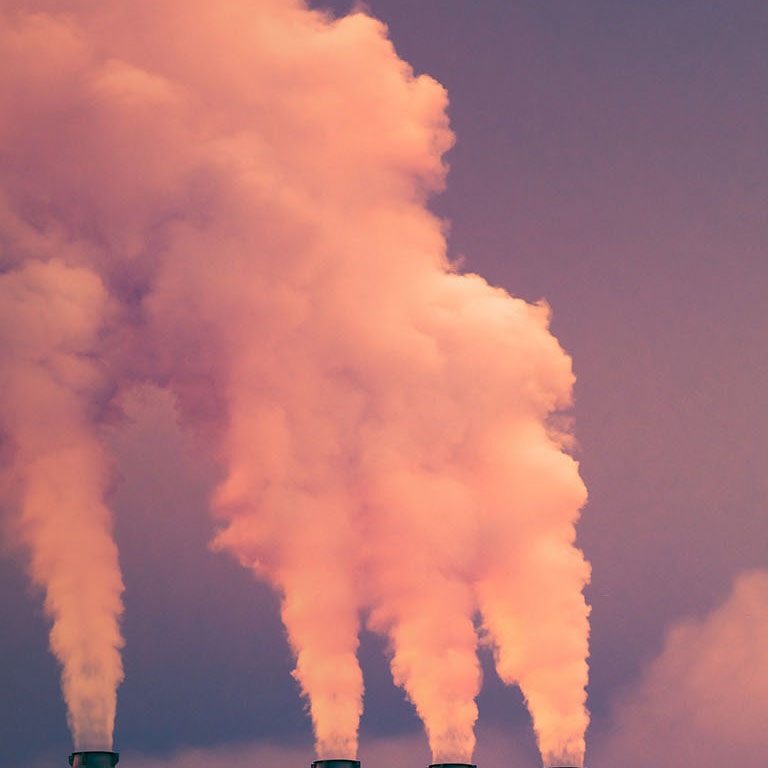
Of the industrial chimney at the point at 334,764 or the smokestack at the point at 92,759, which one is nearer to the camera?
the smokestack at the point at 92,759

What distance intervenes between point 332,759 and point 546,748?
1261cm

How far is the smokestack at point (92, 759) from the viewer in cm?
9338

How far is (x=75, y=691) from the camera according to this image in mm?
92562

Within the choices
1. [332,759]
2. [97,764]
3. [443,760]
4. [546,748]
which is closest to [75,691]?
[97,764]

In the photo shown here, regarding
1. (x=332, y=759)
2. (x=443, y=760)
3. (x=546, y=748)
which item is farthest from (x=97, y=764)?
(x=546, y=748)

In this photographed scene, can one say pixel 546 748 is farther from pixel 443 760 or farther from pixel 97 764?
pixel 97 764

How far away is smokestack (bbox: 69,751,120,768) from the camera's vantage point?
9338cm

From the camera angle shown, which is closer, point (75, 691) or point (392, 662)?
point (75, 691)

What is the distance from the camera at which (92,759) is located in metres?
93.5

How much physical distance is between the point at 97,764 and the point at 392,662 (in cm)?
1736

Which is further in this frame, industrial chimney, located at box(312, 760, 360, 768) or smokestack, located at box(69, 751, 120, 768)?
industrial chimney, located at box(312, 760, 360, 768)

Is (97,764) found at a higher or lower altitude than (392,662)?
lower

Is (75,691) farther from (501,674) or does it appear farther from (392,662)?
(501,674)

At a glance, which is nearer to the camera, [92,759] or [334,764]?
[92,759]
